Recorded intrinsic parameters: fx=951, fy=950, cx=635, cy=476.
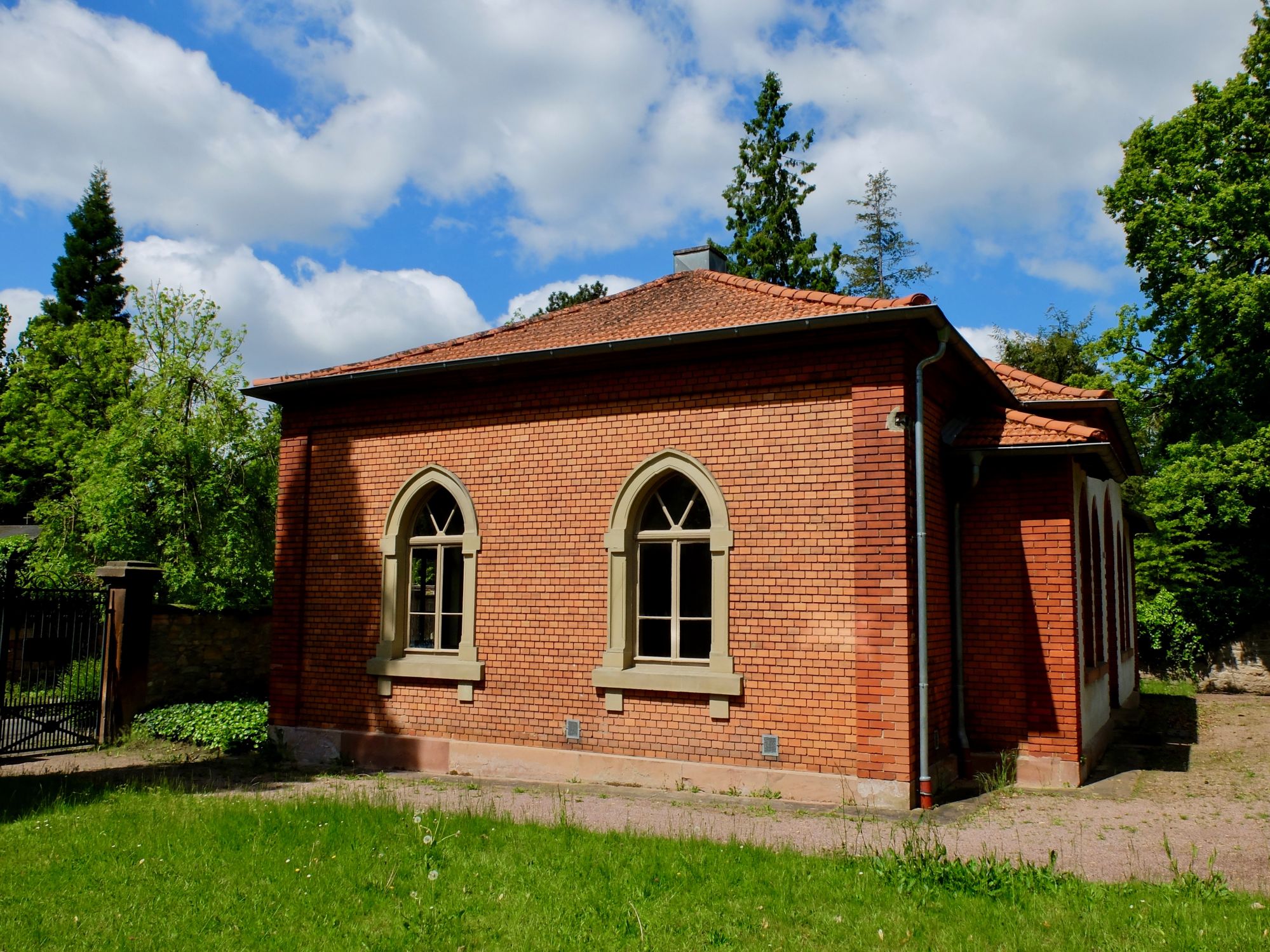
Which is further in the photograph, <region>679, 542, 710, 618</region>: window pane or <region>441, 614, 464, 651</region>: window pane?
<region>441, 614, 464, 651</region>: window pane

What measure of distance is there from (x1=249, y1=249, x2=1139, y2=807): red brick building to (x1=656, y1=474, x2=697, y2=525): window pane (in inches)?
1.1

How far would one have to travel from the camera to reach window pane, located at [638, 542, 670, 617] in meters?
9.91

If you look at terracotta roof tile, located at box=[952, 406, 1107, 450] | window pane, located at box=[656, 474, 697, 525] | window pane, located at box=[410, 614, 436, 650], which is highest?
terracotta roof tile, located at box=[952, 406, 1107, 450]

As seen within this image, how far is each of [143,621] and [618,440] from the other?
7472 mm

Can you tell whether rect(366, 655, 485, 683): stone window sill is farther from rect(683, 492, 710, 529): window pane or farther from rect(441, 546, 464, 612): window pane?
rect(683, 492, 710, 529): window pane

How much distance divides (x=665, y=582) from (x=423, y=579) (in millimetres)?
3271

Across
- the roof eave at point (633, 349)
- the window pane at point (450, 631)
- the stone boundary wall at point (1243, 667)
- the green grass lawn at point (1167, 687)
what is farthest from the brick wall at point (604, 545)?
the stone boundary wall at point (1243, 667)

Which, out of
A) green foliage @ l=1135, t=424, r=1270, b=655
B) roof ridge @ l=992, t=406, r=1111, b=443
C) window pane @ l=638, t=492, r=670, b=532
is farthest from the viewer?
green foliage @ l=1135, t=424, r=1270, b=655

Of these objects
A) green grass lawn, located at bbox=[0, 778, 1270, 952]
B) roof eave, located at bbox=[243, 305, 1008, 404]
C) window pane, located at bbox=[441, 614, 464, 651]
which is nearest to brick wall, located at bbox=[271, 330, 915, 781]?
roof eave, located at bbox=[243, 305, 1008, 404]

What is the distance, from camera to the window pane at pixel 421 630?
442 inches

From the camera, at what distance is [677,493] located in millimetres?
10016

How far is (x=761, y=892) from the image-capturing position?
559 cm

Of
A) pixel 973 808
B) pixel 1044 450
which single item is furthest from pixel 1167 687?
pixel 973 808

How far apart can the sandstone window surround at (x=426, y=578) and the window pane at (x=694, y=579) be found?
246cm
